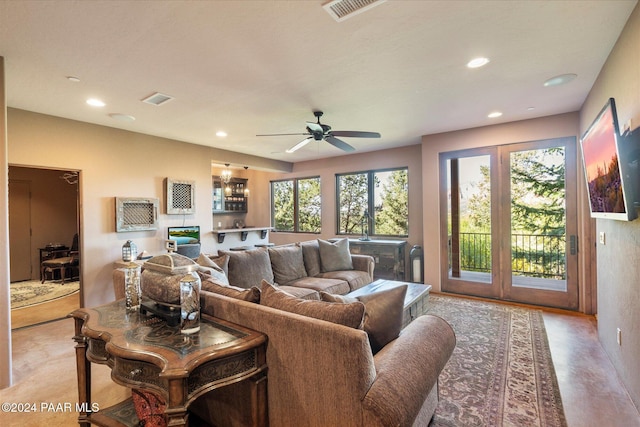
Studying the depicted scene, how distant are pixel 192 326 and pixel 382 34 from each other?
2346 millimetres

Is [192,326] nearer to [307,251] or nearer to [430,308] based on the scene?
[307,251]

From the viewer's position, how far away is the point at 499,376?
2527 mm

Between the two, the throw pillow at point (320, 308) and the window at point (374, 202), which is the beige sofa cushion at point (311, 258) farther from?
the throw pillow at point (320, 308)

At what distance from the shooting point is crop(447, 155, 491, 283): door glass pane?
476cm

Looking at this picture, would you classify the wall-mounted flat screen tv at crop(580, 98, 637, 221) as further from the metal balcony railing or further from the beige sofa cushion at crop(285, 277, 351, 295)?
the beige sofa cushion at crop(285, 277, 351, 295)

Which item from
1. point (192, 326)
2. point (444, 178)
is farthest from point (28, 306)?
point (444, 178)

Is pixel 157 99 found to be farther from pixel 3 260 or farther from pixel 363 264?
pixel 363 264

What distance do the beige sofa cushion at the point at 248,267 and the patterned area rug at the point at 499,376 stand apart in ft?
7.49

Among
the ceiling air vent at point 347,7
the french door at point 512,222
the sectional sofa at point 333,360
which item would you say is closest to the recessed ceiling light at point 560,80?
the french door at point 512,222

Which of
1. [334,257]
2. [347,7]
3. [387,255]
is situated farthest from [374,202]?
[347,7]

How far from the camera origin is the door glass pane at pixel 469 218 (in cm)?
476

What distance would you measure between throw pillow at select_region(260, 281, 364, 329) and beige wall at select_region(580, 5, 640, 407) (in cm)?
219

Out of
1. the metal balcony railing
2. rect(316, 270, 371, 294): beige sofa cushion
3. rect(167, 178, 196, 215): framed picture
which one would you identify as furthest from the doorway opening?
the metal balcony railing

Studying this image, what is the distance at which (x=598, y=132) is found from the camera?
244 centimetres
